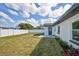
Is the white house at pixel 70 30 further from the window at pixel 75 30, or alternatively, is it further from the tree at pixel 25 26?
the tree at pixel 25 26

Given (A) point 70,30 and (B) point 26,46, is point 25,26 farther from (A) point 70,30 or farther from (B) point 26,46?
(A) point 70,30

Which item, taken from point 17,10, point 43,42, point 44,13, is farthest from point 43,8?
point 43,42

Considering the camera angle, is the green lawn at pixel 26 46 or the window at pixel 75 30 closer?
the window at pixel 75 30

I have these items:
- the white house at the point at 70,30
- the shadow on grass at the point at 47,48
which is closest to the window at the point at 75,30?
the white house at the point at 70,30

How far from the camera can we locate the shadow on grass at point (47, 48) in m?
4.50

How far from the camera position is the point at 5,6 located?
14.3ft

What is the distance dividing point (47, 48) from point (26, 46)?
0.60m

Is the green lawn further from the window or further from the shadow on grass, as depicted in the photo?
the window

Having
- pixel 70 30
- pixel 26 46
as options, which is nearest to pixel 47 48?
pixel 26 46

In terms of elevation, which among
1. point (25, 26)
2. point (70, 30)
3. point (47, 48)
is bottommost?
point (47, 48)

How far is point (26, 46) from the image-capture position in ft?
15.1

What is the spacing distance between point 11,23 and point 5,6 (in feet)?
1.57

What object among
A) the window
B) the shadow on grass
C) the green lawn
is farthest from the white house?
the green lawn

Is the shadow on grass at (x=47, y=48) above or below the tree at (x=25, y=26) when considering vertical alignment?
below
